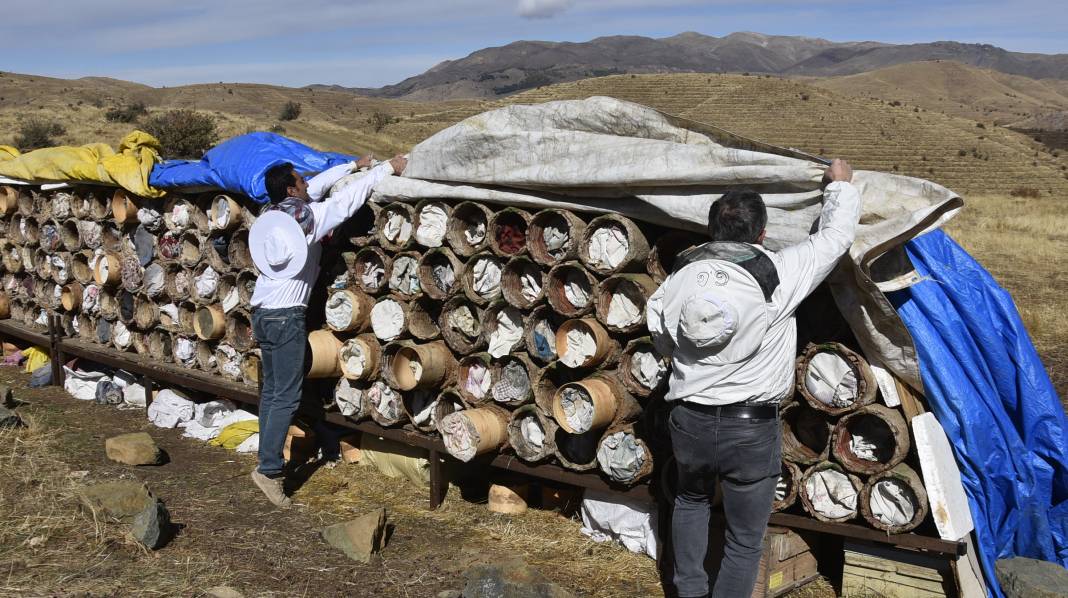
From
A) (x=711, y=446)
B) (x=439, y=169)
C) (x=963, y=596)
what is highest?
(x=439, y=169)

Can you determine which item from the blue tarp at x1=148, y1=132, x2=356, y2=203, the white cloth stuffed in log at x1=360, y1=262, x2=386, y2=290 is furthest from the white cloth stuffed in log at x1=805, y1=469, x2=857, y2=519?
the blue tarp at x1=148, y1=132, x2=356, y2=203

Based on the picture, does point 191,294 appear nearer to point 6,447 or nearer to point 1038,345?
point 6,447

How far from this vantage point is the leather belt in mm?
3285

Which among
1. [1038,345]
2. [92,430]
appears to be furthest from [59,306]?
[1038,345]

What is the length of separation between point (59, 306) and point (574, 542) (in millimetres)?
5825

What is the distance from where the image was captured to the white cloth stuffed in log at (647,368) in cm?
424

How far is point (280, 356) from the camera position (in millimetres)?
5070

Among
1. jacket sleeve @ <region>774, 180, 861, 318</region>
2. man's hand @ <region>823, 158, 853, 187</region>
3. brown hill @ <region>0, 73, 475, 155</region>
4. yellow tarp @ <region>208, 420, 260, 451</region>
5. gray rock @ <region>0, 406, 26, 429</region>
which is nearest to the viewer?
jacket sleeve @ <region>774, 180, 861, 318</region>

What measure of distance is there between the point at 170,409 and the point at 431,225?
309 cm

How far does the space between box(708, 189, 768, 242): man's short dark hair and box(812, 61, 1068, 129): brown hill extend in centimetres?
10895

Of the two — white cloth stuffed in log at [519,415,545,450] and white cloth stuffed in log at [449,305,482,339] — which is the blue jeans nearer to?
white cloth stuffed in log at [449,305,482,339]

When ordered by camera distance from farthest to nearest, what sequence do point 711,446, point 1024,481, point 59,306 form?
point 59,306, point 1024,481, point 711,446

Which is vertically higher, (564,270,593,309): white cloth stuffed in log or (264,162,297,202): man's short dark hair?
(264,162,297,202): man's short dark hair

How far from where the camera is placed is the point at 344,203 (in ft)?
16.7
